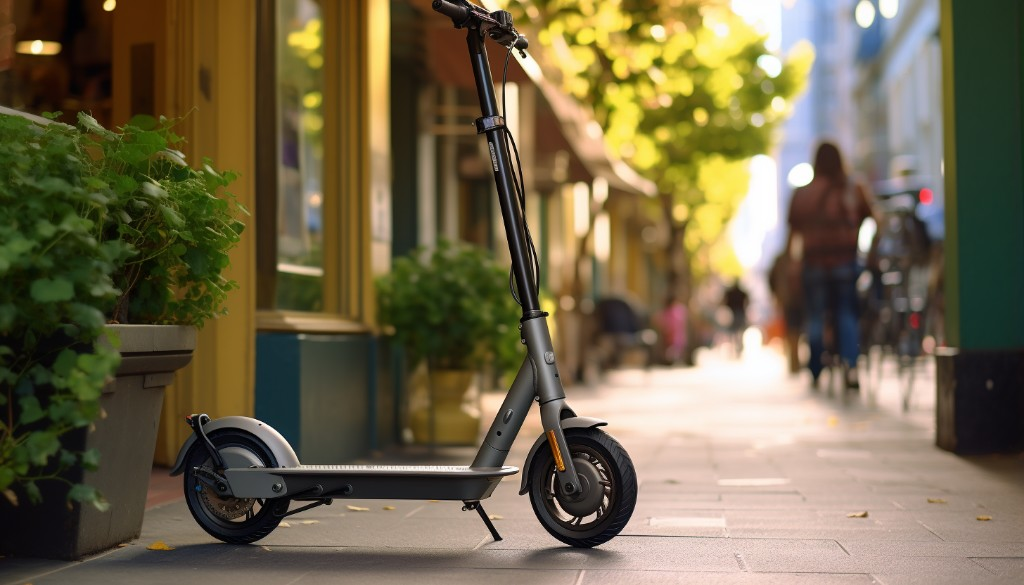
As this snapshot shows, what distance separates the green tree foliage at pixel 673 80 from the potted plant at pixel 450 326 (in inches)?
125

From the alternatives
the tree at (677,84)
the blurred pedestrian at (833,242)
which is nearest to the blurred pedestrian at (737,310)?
the tree at (677,84)

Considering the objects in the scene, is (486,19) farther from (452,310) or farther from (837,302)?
(837,302)

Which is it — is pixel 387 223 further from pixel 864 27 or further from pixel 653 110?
pixel 864 27

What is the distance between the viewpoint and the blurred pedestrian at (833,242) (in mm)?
12250

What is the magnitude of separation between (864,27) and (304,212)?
58189 mm

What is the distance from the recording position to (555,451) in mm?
4484

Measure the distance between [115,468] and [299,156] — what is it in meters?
3.53

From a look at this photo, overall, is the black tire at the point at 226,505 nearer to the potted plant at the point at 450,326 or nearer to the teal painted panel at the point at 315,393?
the teal painted panel at the point at 315,393

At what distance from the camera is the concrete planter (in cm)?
423

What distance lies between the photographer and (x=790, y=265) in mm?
16219

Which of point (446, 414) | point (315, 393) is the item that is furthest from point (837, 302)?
point (315, 393)

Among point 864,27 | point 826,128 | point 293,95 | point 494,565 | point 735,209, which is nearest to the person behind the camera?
point 494,565

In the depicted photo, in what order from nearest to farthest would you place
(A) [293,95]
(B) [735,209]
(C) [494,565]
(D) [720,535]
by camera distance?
1. (C) [494,565]
2. (D) [720,535]
3. (A) [293,95]
4. (B) [735,209]

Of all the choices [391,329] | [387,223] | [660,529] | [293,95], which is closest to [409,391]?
[391,329]
